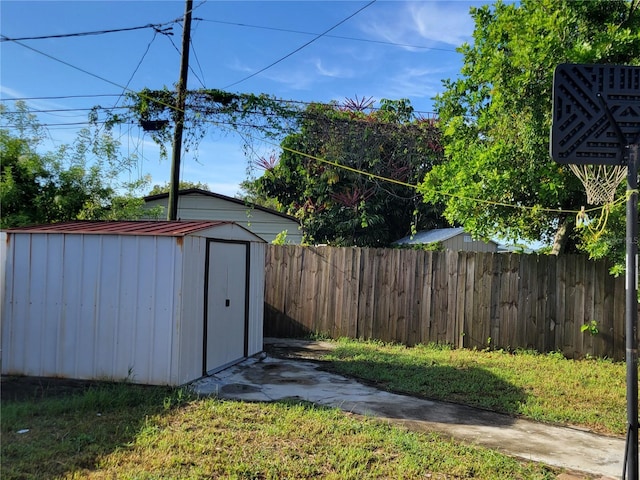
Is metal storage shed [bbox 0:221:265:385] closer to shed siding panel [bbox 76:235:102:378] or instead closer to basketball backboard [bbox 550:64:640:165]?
shed siding panel [bbox 76:235:102:378]

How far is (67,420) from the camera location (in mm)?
4422

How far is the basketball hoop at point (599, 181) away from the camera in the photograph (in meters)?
6.59

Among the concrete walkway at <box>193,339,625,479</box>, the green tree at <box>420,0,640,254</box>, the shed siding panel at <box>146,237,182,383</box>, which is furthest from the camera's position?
the green tree at <box>420,0,640,254</box>

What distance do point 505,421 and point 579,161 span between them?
2.93 metres

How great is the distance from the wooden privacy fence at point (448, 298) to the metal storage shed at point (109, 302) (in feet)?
11.0

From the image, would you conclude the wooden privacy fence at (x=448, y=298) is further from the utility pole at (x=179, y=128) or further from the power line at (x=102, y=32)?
the power line at (x=102, y=32)

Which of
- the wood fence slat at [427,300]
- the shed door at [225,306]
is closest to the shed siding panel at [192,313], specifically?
the shed door at [225,306]

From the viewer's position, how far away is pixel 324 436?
423 cm

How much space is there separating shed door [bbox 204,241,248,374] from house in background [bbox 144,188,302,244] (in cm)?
736

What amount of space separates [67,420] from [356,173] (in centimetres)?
1185

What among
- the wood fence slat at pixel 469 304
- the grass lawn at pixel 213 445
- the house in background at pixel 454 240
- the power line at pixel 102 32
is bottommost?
the grass lawn at pixel 213 445

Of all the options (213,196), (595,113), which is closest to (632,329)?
(595,113)

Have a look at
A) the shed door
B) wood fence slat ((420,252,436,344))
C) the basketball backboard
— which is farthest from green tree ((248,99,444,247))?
the basketball backboard

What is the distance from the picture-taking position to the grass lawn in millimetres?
3529
